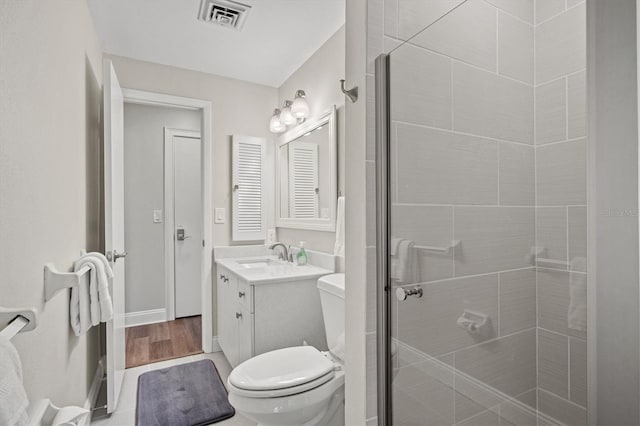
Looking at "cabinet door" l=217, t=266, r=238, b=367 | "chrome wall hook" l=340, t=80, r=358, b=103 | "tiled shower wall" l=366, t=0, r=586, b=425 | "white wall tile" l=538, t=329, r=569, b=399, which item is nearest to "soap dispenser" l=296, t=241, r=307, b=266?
"cabinet door" l=217, t=266, r=238, b=367

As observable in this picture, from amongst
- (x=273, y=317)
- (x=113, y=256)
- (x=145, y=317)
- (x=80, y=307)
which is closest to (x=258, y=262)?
(x=273, y=317)

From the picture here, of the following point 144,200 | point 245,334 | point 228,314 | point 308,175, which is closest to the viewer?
point 245,334

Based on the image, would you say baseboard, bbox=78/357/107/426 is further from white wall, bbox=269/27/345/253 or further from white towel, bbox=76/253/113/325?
white wall, bbox=269/27/345/253

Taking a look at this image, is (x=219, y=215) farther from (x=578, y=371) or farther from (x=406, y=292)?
(x=578, y=371)

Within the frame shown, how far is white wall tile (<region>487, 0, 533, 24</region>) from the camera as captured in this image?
0.76m

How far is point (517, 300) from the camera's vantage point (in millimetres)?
785

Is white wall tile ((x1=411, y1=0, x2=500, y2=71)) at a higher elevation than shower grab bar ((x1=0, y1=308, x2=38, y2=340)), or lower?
higher

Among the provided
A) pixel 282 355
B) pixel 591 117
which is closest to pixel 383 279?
pixel 591 117

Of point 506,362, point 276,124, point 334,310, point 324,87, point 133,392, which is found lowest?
point 133,392

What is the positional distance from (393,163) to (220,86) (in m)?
2.33

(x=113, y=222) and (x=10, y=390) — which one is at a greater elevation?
(x=113, y=222)

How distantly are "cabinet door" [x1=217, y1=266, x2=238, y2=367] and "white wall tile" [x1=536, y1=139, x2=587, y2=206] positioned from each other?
1906mm

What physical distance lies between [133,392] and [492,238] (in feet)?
7.78

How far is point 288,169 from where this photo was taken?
284cm
